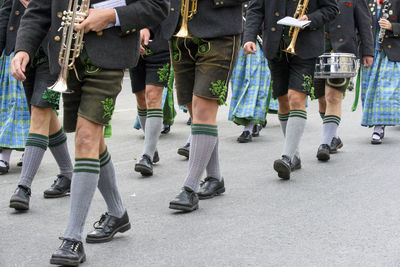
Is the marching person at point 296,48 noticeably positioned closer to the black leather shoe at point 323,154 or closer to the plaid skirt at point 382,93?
the black leather shoe at point 323,154

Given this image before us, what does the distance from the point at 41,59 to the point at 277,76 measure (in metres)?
2.13

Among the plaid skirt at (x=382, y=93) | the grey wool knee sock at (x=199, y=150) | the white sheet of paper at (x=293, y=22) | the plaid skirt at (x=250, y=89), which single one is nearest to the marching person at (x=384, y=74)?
the plaid skirt at (x=382, y=93)

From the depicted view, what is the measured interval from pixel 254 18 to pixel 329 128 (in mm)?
1655

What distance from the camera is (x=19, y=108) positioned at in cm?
A: 682

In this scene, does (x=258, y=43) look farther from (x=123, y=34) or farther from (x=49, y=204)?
(x=123, y=34)

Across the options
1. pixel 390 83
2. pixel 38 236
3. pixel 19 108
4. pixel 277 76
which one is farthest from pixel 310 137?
pixel 38 236

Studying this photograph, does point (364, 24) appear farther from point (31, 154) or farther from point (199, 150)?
point (31, 154)

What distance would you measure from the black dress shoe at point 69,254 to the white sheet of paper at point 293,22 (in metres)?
2.80

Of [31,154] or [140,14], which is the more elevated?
[140,14]

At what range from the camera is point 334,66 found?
6691 millimetres

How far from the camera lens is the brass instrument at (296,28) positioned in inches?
241

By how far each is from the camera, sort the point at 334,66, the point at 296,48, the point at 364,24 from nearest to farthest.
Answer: the point at 296,48, the point at 334,66, the point at 364,24

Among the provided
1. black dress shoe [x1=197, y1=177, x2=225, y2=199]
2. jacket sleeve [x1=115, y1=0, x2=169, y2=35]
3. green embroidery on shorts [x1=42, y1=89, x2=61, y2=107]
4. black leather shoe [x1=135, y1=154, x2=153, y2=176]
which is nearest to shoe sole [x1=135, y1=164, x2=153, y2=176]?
black leather shoe [x1=135, y1=154, x2=153, y2=176]

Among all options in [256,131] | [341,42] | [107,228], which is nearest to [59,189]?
[107,228]
